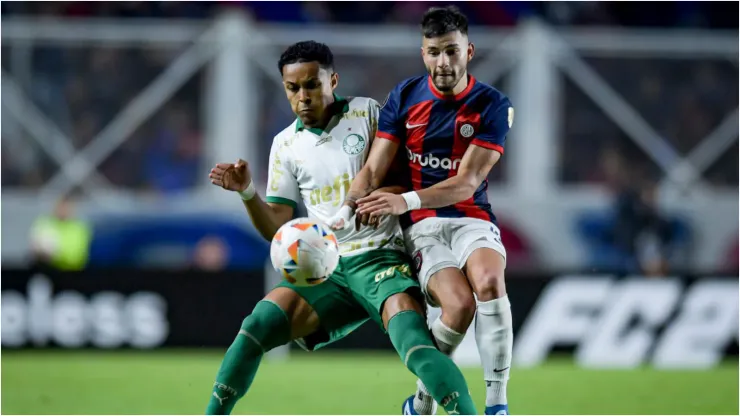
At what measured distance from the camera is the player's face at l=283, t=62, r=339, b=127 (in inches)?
210

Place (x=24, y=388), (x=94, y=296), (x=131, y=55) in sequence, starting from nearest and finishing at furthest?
(x=24, y=388) < (x=94, y=296) < (x=131, y=55)

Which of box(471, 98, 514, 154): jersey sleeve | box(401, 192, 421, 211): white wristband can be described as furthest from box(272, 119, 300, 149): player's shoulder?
box(471, 98, 514, 154): jersey sleeve

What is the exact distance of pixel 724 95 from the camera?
1457cm

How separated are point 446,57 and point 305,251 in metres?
1.15

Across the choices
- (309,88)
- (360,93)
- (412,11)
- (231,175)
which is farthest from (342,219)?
(412,11)

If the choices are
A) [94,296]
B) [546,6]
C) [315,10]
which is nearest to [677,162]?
[546,6]

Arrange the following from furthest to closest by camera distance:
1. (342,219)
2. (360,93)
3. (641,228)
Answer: (360,93) → (641,228) → (342,219)

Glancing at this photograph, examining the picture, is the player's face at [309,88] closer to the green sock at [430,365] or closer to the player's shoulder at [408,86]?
the player's shoulder at [408,86]

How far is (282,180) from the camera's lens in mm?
5637

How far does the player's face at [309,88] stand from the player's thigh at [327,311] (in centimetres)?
79

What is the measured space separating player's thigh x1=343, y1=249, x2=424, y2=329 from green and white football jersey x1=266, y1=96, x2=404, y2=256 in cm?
7

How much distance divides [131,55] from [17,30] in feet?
4.65

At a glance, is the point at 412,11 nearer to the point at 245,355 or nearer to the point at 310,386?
the point at 310,386

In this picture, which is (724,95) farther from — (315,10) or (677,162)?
(315,10)
